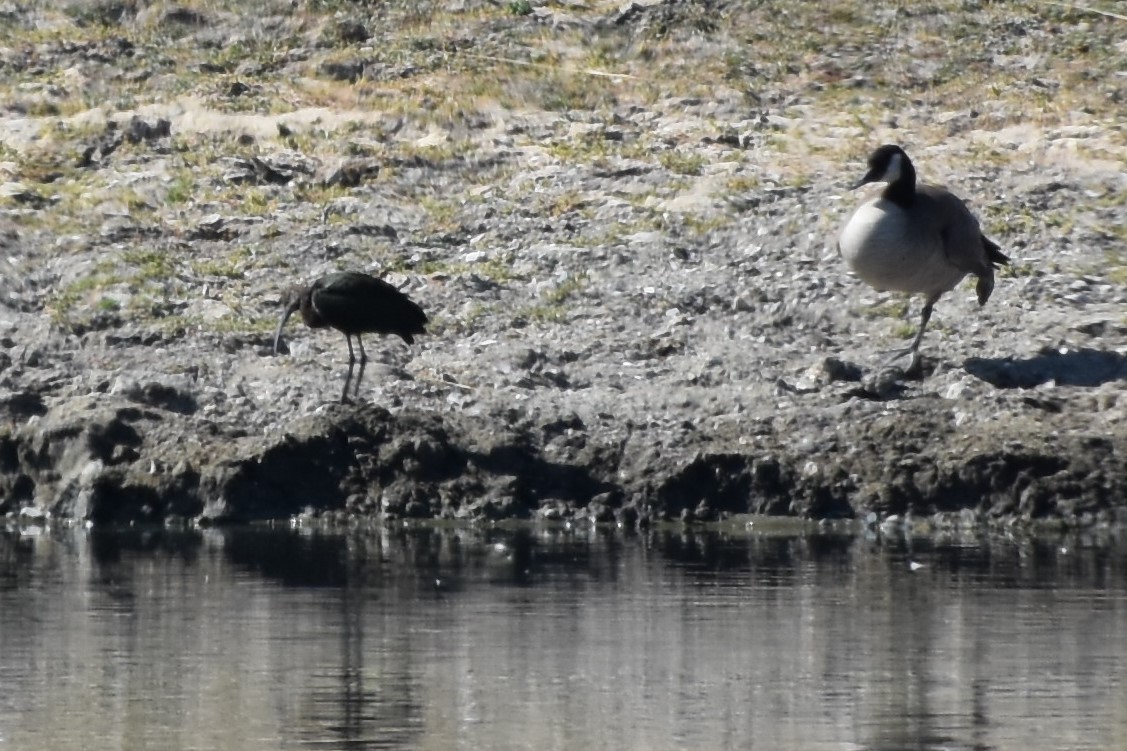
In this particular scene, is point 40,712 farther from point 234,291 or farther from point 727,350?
point 234,291

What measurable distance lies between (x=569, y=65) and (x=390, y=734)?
1507 centimetres

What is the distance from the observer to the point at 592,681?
33.5 feet

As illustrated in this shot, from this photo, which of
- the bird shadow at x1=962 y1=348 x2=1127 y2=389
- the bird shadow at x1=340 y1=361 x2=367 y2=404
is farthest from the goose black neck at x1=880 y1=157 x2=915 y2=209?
the bird shadow at x1=340 y1=361 x2=367 y2=404

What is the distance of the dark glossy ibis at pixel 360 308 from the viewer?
1716 centimetres

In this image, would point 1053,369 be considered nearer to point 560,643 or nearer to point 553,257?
point 553,257

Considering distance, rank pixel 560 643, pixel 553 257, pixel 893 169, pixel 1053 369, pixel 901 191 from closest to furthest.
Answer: pixel 560 643 → pixel 1053 369 → pixel 901 191 → pixel 893 169 → pixel 553 257

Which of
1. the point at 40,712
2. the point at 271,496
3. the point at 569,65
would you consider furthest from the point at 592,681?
the point at 569,65

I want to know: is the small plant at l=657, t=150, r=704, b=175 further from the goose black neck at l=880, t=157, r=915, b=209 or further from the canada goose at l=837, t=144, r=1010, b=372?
the goose black neck at l=880, t=157, r=915, b=209

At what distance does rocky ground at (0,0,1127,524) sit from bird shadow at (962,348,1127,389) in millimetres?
26

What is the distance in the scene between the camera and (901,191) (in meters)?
17.3

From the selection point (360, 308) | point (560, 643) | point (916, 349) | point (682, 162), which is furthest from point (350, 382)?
point (560, 643)

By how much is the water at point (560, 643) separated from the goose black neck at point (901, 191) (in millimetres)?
3420

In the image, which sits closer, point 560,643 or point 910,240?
point 560,643

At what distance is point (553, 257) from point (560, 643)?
873 centimetres
